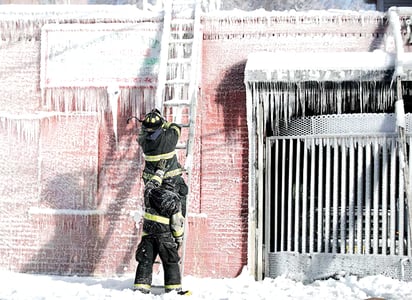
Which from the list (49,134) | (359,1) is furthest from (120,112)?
(359,1)

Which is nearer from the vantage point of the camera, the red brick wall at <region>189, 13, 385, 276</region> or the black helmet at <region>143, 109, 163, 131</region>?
the black helmet at <region>143, 109, 163, 131</region>

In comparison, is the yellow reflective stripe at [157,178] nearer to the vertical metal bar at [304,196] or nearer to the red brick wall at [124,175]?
the red brick wall at [124,175]

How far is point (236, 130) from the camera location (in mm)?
9945

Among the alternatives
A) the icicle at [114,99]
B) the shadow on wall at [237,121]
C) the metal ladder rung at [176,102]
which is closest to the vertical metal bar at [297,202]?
the shadow on wall at [237,121]

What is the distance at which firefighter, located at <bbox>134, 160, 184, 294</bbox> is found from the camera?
822 centimetres

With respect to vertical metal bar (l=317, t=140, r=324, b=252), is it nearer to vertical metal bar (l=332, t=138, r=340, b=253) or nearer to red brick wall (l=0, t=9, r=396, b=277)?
vertical metal bar (l=332, t=138, r=340, b=253)

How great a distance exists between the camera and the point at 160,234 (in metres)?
8.26

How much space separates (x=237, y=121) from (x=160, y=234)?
231cm

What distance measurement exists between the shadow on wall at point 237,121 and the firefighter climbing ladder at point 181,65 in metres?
0.44

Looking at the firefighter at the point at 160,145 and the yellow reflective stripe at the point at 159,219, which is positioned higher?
the firefighter at the point at 160,145

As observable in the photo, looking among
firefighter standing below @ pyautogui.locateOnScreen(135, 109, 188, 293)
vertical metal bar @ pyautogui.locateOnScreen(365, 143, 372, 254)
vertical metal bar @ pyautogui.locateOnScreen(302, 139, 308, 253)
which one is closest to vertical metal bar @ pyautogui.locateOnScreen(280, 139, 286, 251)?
vertical metal bar @ pyautogui.locateOnScreen(302, 139, 308, 253)

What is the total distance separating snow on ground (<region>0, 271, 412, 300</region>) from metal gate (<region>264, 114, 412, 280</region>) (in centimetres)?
29

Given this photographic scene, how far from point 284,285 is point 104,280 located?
225 cm

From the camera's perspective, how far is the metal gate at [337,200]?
9477 millimetres
